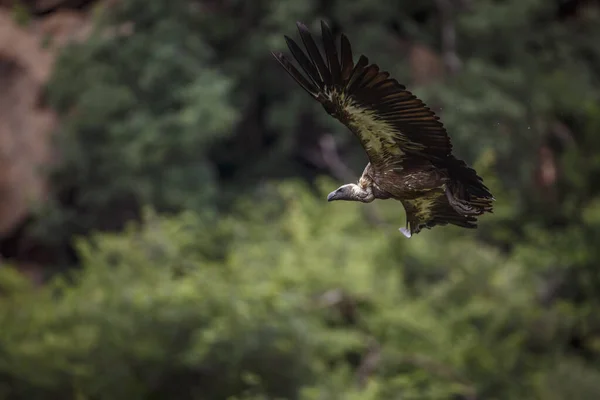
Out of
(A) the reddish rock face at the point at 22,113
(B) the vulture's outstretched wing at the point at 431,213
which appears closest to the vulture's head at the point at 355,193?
(B) the vulture's outstretched wing at the point at 431,213

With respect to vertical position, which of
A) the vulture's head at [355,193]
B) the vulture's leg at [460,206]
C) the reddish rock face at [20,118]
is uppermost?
the reddish rock face at [20,118]

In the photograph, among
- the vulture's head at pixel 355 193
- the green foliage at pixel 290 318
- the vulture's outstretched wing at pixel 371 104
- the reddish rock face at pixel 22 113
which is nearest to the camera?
the vulture's outstretched wing at pixel 371 104

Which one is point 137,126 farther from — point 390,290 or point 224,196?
point 390,290

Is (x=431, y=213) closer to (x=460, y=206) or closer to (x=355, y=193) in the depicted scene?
(x=460, y=206)

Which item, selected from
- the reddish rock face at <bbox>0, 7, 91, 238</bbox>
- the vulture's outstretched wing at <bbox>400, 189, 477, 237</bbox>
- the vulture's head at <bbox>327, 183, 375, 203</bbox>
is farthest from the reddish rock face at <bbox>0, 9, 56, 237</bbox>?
the vulture's head at <bbox>327, 183, 375, 203</bbox>

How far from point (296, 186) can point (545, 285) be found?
2263mm

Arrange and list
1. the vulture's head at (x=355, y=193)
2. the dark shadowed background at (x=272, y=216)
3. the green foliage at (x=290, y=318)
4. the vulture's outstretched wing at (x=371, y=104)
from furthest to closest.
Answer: the dark shadowed background at (x=272, y=216) < the green foliage at (x=290, y=318) < the vulture's head at (x=355, y=193) < the vulture's outstretched wing at (x=371, y=104)

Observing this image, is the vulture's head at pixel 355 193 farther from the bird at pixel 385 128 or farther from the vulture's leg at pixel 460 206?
the vulture's leg at pixel 460 206

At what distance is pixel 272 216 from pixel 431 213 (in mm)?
6308

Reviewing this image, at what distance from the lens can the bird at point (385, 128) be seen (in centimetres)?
149

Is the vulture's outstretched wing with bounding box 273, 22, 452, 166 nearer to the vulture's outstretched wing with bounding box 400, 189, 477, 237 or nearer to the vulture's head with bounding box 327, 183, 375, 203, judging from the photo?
the vulture's head with bounding box 327, 183, 375, 203

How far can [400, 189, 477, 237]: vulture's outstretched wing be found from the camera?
5.71 feet

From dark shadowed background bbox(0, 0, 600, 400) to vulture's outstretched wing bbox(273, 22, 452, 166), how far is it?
3.65 metres

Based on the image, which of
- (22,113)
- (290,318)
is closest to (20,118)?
(22,113)
